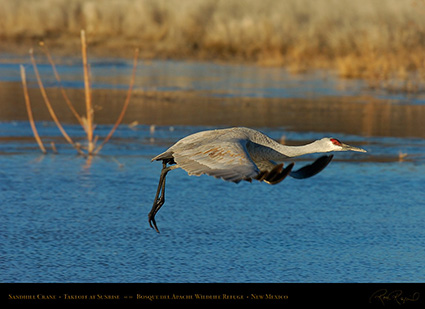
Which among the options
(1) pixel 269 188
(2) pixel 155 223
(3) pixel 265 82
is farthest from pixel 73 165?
(3) pixel 265 82

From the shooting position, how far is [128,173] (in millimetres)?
9141

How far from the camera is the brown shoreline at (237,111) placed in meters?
12.8

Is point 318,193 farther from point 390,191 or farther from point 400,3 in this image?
point 400,3

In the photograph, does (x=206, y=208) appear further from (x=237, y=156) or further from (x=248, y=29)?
(x=248, y=29)

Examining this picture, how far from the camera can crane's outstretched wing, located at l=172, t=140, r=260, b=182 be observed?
17.8 ft

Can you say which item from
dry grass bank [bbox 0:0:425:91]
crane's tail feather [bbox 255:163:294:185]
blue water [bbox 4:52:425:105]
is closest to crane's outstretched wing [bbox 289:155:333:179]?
crane's tail feather [bbox 255:163:294:185]

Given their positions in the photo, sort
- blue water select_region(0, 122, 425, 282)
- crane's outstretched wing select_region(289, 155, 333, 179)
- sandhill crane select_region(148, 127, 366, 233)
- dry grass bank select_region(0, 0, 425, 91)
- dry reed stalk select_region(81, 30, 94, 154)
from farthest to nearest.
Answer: dry grass bank select_region(0, 0, 425, 91), dry reed stalk select_region(81, 30, 94, 154), crane's outstretched wing select_region(289, 155, 333, 179), blue water select_region(0, 122, 425, 282), sandhill crane select_region(148, 127, 366, 233)

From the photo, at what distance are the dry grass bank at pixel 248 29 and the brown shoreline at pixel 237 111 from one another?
4.48 meters

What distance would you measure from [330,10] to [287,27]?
11.2 feet

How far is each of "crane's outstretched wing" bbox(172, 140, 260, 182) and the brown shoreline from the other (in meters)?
6.26
